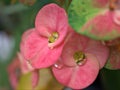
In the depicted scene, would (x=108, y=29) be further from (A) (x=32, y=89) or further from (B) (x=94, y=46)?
(A) (x=32, y=89)

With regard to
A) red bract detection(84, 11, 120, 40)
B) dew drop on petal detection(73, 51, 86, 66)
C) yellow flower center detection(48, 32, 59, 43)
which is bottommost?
dew drop on petal detection(73, 51, 86, 66)

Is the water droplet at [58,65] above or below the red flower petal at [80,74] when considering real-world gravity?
above

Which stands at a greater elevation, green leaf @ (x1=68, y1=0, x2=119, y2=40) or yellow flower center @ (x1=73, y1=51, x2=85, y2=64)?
green leaf @ (x1=68, y1=0, x2=119, y2=40)

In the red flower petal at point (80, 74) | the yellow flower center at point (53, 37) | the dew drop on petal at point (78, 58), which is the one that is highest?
the yellow flower center at point (53, 37)

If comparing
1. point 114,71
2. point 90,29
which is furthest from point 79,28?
point 114,71
